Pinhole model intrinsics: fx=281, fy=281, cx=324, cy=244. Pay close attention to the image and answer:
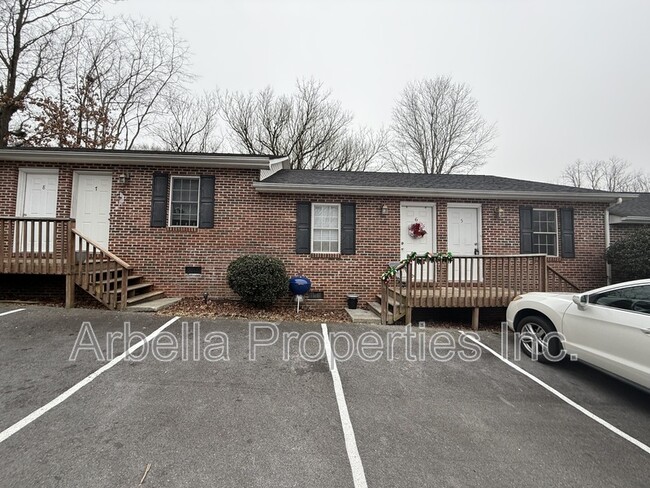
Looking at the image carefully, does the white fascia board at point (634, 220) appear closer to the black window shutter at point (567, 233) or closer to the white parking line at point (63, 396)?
the black window shutter at point (567, 233)

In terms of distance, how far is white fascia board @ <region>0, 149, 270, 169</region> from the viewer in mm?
6898

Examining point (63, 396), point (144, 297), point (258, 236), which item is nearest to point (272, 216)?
point (258, 236)

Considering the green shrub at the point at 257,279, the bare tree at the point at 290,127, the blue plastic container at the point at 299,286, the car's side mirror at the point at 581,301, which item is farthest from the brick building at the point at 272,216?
the bare tree at the point at 290,127

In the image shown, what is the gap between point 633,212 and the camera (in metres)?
8.27

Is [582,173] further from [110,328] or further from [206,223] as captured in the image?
[110,328]

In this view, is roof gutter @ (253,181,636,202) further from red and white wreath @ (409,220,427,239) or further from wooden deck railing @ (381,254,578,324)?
wooden deck railing @ (381,254,578,324)

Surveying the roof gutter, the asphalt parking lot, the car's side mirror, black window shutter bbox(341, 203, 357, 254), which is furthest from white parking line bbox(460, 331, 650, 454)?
the roof gutter

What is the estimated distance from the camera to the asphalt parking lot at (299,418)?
82.8 inches

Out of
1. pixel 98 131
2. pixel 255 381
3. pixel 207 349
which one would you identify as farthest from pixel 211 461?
→ pixel 98 131

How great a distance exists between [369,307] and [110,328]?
5368 mm

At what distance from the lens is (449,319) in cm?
683

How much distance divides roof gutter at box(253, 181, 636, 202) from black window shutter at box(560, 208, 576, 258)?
0.39 metres

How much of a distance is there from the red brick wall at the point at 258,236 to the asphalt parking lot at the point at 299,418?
2823 mm

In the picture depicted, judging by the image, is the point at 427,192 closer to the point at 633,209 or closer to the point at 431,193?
the point at 431,193
